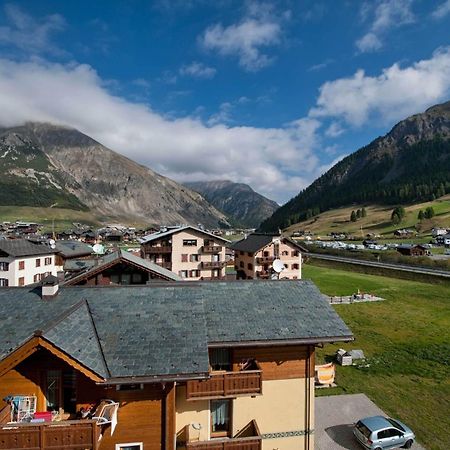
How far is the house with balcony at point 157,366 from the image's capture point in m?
12.2

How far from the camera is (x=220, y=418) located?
15789 mm

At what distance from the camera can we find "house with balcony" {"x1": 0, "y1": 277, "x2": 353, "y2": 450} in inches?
480

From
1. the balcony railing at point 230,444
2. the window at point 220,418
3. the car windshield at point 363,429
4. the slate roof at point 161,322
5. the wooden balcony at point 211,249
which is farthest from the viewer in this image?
the wooden balcony at point 211,249

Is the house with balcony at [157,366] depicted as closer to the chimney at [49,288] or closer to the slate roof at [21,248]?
the chimney at [49,288]

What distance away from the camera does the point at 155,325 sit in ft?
47.5

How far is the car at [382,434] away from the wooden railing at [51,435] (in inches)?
583

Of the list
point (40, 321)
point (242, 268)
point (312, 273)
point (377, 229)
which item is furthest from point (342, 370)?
point (377, 229)

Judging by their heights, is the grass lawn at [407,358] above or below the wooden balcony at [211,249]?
below

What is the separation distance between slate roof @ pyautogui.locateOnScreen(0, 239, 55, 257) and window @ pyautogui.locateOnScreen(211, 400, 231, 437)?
167ft

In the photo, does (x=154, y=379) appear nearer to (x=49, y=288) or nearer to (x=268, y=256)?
(x=49, y=288)

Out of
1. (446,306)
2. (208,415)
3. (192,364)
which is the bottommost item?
(446,306)

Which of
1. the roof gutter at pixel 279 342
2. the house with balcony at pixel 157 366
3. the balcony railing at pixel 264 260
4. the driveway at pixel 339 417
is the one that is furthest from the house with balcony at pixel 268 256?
the roof gutter at pixel 279 342

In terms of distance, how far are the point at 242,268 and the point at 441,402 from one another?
52.0 meters

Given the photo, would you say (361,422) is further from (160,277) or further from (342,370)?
(160,277)
